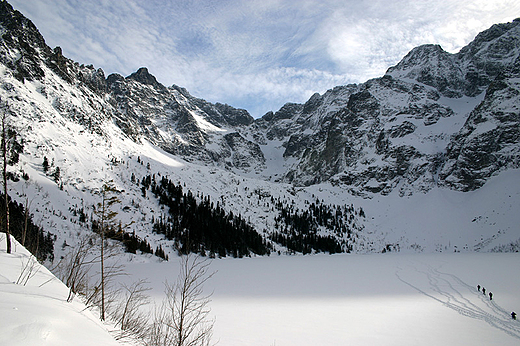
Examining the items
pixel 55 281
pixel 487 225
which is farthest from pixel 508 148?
pixel 55 281

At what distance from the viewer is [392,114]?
13850 centimetres

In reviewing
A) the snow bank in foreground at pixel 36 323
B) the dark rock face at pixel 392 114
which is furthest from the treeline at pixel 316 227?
the snow bank in foreground at pixel 36 323

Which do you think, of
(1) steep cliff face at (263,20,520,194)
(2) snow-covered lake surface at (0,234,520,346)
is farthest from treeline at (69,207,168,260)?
(1) steep cliff face at (263,20,520,194)

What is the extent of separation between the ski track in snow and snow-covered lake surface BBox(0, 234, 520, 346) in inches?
2.4

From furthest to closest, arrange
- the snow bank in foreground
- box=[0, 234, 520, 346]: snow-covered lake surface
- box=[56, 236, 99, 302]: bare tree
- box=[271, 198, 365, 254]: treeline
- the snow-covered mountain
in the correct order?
1. box=[271, 198, 365, 254]: treeline
2. the snow-covered mountain
3. box=[56, 236, 99, 302]: bare tree
4. box=[0, 234, 520, 346]: snow-covered lake surface
5. the snow bank in foreground

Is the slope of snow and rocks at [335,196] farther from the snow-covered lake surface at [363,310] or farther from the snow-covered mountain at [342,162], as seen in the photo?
the snow-covered mountain at [342,162]

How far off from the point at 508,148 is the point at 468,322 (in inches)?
3892

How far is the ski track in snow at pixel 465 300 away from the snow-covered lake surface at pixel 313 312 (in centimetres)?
6

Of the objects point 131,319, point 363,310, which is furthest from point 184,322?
point 363,310

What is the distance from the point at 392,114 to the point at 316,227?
92.2m

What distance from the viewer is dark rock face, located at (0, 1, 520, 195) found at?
71.1 m

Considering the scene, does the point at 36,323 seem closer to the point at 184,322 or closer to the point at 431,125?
the point at 184,322

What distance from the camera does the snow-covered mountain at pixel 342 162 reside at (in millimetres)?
50688

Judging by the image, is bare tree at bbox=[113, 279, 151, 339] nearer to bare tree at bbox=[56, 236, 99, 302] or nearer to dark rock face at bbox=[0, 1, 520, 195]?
bare tree at bbox=[56, 236, 99, 302]
